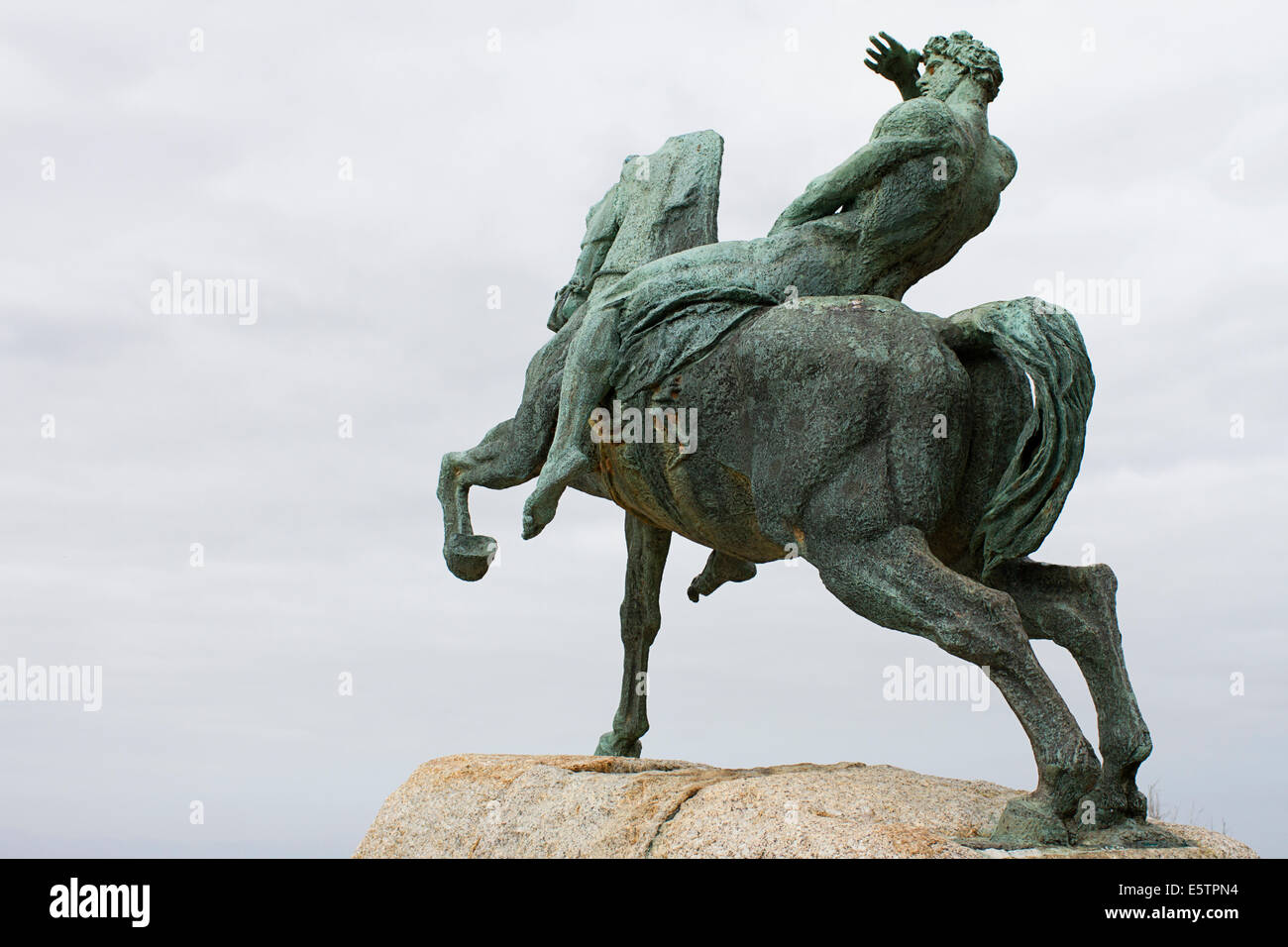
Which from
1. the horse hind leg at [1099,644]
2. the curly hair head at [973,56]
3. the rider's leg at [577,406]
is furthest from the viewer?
the curly hair head at [973,56]

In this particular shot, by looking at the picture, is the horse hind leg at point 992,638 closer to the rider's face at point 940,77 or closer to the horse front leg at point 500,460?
the horse front leg at point 500,460

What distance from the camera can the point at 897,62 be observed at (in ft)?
19.6

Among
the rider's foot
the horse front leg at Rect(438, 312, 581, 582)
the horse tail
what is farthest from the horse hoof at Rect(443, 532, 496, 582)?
the horse tail

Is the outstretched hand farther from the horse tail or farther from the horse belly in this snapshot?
the horse belly

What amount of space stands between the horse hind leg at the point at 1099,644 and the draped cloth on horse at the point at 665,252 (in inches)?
57.4

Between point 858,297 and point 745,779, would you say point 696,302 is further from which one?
point 745,779

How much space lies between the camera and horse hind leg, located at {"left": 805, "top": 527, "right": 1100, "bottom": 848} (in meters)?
4.60

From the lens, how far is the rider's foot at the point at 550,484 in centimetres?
549

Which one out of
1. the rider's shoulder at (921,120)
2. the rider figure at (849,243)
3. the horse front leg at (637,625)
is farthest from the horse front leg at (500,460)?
the rider's shoulder at (921,120)

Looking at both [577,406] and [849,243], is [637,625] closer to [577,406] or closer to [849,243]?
[577,406]

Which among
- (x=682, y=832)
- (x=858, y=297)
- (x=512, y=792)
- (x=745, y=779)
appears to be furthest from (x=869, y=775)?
(x=858, y=297)

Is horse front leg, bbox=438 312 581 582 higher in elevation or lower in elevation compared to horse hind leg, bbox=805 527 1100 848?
higher

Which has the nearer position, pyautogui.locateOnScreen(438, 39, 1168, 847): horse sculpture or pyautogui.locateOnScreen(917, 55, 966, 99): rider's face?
pyautogui.locateOnScreen(438, 39, 1168, 847): horse sculpture

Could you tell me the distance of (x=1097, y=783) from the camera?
4953 millimetres
